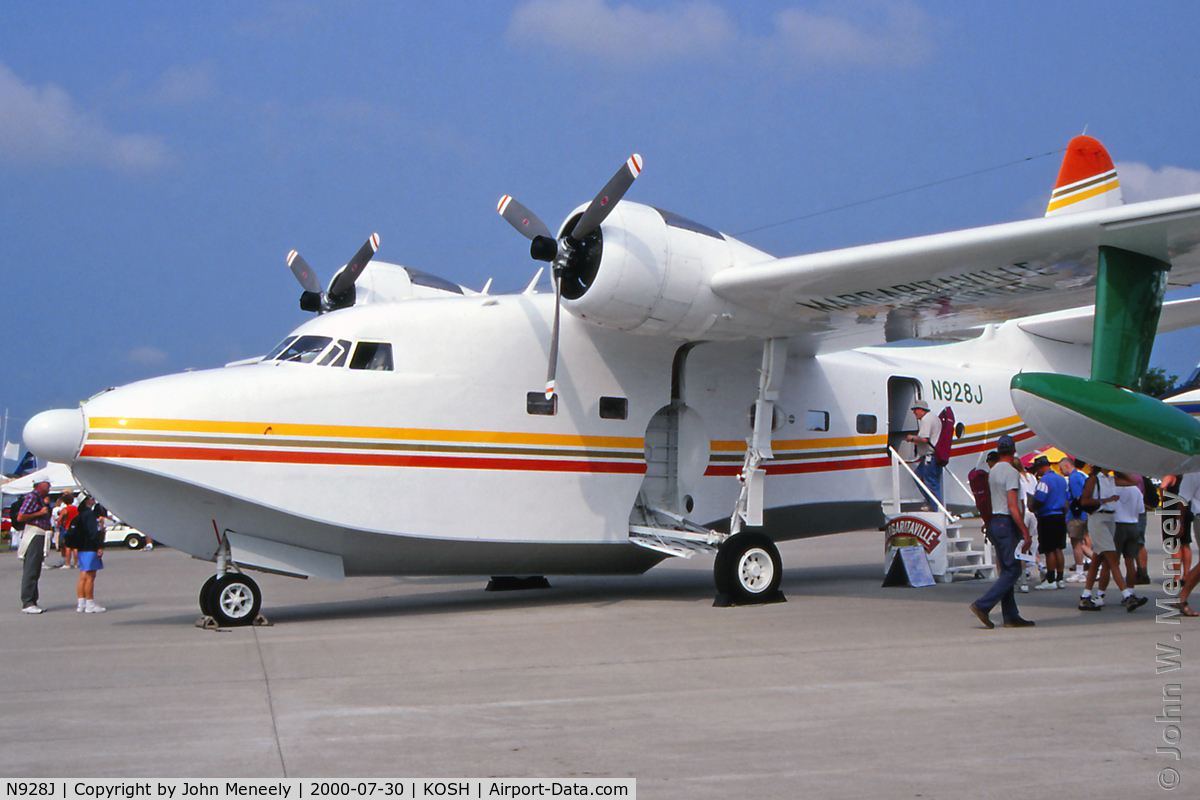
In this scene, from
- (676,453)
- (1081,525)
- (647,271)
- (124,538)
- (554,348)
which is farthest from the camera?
(124,538)

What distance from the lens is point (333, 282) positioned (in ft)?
41.3

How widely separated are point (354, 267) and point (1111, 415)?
8.71m

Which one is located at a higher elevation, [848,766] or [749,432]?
[749,432]

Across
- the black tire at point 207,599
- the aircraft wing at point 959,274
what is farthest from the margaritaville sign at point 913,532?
the black tire at point 207,599

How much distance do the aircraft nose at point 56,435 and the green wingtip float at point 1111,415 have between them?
27.0 ft

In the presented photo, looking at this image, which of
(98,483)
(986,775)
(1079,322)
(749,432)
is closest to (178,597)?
(98,483)

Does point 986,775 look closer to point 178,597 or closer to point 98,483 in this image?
point 98,483

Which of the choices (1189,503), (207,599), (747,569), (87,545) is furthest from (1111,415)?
(87,545)

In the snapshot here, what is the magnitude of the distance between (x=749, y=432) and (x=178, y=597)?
27.5ft

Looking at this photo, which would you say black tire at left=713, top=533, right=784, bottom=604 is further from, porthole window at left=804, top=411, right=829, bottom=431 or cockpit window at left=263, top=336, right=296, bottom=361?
→ cockpit window at left=263, top=336, right=296, bottom=361

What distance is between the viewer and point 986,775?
4238 mm

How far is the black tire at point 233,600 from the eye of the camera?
966 centimetres

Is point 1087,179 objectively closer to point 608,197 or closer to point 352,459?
point 608,197
